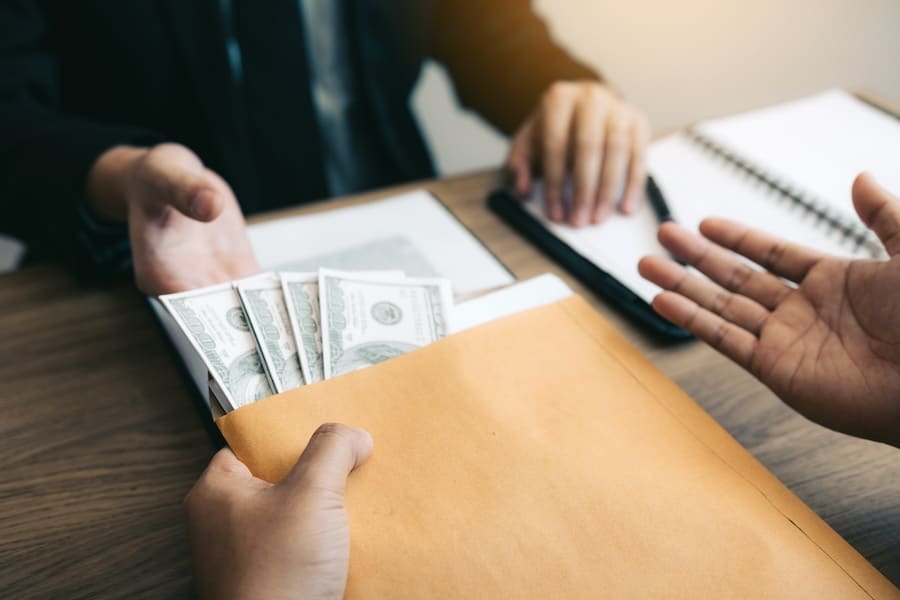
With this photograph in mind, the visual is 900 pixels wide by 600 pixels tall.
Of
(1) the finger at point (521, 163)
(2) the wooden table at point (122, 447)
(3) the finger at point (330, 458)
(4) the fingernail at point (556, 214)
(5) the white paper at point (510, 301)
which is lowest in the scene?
(2) the wooden table at point (122, 447)

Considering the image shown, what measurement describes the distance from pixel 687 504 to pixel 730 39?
1484 millimetres

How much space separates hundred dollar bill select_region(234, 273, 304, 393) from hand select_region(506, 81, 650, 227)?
0.45 m

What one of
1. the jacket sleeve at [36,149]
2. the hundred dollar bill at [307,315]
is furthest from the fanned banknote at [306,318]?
the jacket sleeve at [36,149]

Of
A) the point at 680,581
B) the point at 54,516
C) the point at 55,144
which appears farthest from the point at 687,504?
the point at 55,144

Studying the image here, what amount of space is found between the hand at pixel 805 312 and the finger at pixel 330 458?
0.39m

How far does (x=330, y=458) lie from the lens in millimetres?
435

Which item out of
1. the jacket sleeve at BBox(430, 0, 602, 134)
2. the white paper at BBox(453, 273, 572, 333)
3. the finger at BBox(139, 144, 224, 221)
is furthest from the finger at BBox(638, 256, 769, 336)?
the jacket sleeve at BBox(430, 0, 602, 134)

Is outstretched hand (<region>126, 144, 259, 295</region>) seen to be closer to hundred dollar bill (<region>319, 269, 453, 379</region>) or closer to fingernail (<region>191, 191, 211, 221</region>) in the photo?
fingernail (<region>191, 191, 211, 221</region>)

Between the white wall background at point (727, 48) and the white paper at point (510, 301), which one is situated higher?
the white wall background at point (727, 48)

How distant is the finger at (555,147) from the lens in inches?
35.3

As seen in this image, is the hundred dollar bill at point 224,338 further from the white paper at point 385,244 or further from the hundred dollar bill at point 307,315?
the white paper at point 385,244

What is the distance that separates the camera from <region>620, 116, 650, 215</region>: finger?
89 cm

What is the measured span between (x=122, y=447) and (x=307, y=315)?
0.21 metres

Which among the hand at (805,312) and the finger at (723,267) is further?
the finger at (723,267)
